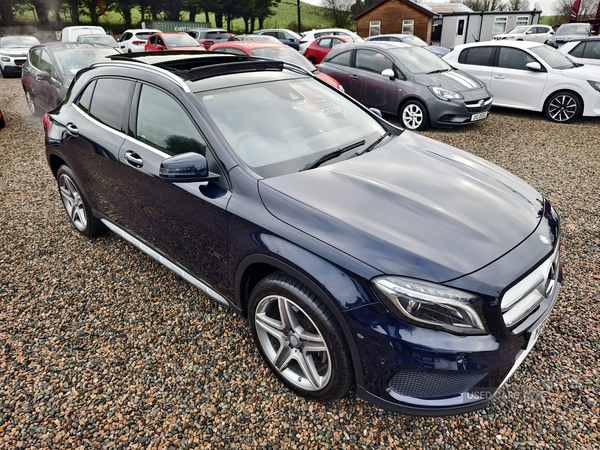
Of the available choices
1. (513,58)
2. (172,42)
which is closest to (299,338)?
(513,58)

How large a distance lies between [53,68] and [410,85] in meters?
6.65

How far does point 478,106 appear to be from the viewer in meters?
7.66

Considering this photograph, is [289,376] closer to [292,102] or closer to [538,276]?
[538,276]

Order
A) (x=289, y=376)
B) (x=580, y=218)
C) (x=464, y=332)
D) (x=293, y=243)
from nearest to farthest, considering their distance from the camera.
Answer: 1. (x=464, y=332)
2. (x=293, y=243)
3. (x=289, y=376)
4. (x=580, y=218)

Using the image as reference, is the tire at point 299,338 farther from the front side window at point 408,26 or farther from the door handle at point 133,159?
the front side window at point 408,26

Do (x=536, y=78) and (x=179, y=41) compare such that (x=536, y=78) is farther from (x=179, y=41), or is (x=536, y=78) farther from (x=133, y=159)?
(x=179, y=41)

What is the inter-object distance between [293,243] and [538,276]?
4.06 feet

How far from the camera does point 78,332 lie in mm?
2949

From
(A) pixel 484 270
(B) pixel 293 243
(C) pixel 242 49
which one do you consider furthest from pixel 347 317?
(C) pixel 242 49

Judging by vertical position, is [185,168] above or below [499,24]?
below

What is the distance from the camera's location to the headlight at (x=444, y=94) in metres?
7.58

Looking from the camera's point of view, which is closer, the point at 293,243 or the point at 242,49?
the point at 293,243

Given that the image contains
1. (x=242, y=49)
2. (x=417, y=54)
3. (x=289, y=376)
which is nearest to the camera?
(x=289, y=376)

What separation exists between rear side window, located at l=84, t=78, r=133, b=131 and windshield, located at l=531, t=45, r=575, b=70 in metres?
8.42
